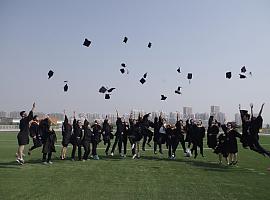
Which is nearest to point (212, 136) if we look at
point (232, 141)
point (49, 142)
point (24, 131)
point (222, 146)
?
point (222, 146)

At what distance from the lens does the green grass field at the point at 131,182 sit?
769 centimetres

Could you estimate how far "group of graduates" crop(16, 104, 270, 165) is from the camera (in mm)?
13109

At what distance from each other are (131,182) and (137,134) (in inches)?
294

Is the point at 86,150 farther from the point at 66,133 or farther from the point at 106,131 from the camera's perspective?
the point at 106,131

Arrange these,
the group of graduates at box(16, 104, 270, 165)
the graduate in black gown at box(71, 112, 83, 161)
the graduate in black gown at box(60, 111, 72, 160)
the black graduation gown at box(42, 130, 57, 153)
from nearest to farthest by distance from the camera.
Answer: the group of graduates at box(16, 104, 270, 165), the black graduation gown at box(42, 130, 57, 153), the graduate in black gown at box(71, 112, 83, 161), the graduate in black gown at box(60, 111, 72, 160)

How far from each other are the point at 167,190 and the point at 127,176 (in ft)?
7.50

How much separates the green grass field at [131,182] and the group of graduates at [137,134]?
108cm

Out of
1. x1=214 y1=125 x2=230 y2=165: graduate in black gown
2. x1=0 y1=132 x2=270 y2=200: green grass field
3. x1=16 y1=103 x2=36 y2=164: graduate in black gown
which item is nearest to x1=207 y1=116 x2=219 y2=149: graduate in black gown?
x1=214 y1=125 x2=230 y2=165: graduate in black gown

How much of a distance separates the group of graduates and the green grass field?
42.4 inches

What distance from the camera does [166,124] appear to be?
18.0m

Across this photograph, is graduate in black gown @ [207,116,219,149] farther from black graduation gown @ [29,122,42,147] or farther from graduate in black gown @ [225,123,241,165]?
black graduation gown @ [29,122,42,147]

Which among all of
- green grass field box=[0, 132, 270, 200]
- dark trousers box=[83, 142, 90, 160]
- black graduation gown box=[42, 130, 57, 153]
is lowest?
green grass field box=[0, 132, 270, 200]

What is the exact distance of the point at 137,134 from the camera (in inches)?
658

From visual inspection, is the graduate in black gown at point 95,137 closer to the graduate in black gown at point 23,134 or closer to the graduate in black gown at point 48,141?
the graduate in black gown at point 48,141
